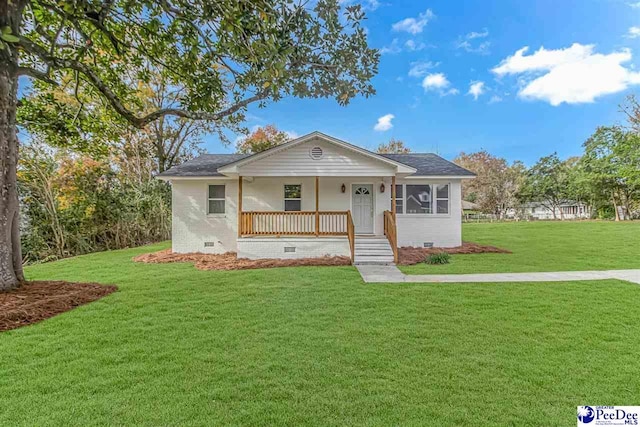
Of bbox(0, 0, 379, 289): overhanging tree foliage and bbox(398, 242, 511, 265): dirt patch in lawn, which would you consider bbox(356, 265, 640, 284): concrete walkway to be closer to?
→ bbox(398, 242, 511, 265): dirt patch in lawn

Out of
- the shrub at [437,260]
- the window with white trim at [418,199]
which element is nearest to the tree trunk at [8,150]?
the shrub at [437,260]

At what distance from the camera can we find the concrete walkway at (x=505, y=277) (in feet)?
24.8

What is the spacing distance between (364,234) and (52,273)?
10.3 meters

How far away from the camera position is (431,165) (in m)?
13.8

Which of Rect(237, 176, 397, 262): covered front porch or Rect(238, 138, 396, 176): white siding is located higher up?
Rect(238, 138, 396, 176): white siding

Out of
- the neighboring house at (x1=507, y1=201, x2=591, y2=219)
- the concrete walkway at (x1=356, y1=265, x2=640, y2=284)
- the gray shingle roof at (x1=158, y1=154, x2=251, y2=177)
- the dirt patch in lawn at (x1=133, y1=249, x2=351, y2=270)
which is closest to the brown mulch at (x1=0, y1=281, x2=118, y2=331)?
the dirt patch in lawn at (x1=133, y1=249, x2=351, y2=270)

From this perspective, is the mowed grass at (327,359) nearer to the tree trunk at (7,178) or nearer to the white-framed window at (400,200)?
the tree trunk at (7,178)

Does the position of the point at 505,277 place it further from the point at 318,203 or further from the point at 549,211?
the point at 549,211

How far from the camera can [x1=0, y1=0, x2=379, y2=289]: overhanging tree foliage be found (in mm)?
5785

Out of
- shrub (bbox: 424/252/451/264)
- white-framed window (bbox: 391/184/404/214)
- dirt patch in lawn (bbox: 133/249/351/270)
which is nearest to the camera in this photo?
dirt patch in lawn (bbox: 133/249/351/270)

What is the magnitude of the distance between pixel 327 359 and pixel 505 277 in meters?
6.23

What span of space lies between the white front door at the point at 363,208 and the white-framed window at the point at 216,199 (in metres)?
5.42

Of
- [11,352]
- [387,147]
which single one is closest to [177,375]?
[11,352]

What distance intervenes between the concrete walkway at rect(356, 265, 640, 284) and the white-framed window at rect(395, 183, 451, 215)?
511 cm
